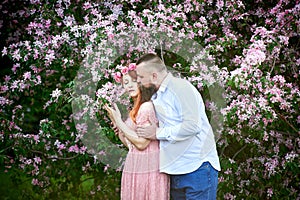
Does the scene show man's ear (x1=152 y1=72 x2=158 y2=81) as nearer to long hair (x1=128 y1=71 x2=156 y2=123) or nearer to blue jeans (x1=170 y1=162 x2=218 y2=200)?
long hair (x1=128 y1=71 x2=156 y2=123)

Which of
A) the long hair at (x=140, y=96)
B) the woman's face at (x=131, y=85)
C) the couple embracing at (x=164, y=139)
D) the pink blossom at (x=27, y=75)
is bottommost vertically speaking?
the couple embracing at (x=164, y=139)

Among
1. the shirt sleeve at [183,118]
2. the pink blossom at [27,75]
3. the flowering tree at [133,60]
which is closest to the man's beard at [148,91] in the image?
the shirt sleeve at [183,118]

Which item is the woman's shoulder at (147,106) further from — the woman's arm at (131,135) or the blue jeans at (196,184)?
the blue jeans at (196,184)

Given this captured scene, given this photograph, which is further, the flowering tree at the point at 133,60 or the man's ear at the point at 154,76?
the flowering tree at the point at 133,60

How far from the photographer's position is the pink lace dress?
3057 millimetres

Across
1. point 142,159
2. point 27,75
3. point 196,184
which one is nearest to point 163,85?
point 142,159

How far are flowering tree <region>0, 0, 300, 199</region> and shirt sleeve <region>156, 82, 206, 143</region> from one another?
0.74m

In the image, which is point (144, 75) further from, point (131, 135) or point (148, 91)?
point (131, 135)

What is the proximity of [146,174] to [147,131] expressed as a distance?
243mm

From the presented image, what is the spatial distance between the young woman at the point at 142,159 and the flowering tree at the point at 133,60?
22.8 inches

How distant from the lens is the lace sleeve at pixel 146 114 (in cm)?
302

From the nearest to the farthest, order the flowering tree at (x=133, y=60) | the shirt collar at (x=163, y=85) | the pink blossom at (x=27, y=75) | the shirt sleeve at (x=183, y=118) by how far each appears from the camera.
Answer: the shirt sleeve at (x=183, y=118)
the shirt collar at (x=163, y=85)
the flowering tree at (x=133, y=60)
the pink blossom at (x=27, y=75)

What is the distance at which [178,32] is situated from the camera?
408 cm

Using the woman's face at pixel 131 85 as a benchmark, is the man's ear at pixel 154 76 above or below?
above
